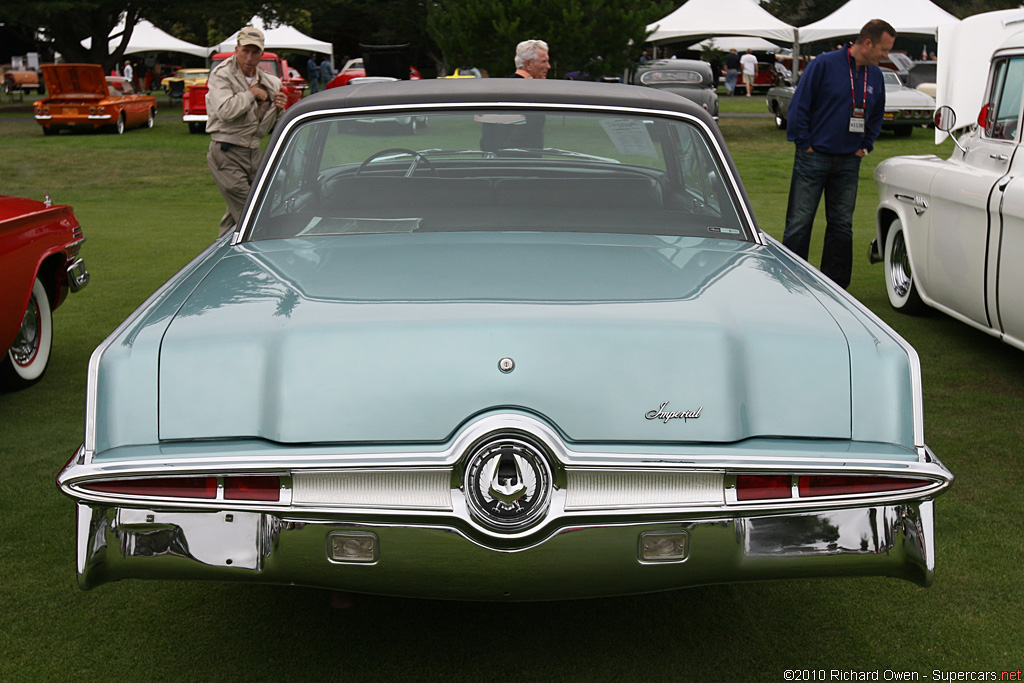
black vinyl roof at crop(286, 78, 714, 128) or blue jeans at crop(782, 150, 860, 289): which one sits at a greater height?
black vinyl roof at crop(286, 78, 714, 128)

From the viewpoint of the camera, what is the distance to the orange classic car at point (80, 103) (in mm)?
23516

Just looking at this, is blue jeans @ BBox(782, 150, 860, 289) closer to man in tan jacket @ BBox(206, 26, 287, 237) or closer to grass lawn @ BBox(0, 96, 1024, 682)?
grass lawn @ BBox(0, 96, 1024, 682)

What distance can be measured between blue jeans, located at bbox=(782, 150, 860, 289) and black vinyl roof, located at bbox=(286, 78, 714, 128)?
3.70 metres

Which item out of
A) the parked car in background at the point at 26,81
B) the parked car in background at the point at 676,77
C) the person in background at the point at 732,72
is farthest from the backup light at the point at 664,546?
the parked car in background at the point at 26,81

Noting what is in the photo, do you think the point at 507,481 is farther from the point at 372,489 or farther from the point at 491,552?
the point at 372,489

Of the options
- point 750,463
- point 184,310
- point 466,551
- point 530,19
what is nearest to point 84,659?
point 184,310

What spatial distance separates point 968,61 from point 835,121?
96 centimetres

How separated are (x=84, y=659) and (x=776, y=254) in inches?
91.2

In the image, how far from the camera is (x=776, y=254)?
3.31m

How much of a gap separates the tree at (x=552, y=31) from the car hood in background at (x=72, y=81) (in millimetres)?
8441

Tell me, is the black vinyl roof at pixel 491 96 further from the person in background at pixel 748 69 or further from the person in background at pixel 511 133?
the person in background at pixel 748 69

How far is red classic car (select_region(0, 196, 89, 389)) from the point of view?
4.72m

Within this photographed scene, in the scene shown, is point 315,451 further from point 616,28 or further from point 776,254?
point 616,28

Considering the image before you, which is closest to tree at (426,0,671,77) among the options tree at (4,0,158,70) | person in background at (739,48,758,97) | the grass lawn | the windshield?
the windshield
